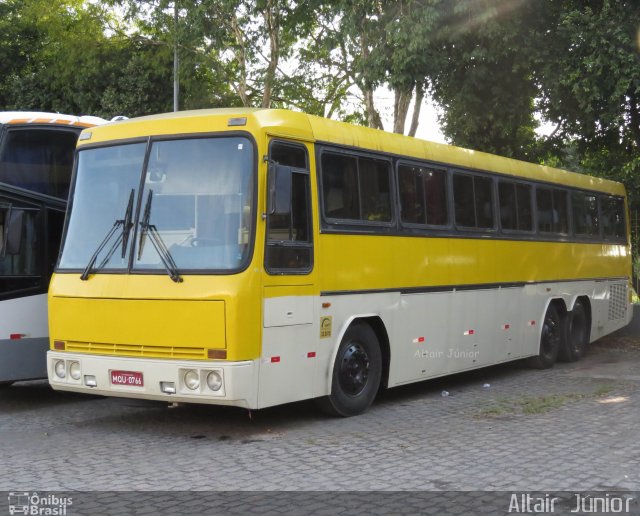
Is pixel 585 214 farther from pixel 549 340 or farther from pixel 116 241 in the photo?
pixel 116 241

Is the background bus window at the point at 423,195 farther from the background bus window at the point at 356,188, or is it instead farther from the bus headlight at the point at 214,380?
the bus headlight at the point at 214,380

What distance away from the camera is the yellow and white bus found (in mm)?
8383

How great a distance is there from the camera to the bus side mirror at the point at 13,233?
10.1 meters

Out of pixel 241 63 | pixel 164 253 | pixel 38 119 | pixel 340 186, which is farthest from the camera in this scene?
pixel 241 63

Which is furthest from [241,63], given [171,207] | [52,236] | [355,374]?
[171,207]

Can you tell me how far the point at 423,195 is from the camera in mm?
11320

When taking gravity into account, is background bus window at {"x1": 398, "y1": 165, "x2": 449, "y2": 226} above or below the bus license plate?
above

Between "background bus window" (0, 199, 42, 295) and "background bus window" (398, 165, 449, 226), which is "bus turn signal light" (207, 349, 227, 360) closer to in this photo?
"background bus window" (0, 199, 42, 295)

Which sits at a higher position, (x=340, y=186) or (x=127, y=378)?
(x=340, y=186)

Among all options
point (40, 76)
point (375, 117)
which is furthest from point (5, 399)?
point (40, 76)

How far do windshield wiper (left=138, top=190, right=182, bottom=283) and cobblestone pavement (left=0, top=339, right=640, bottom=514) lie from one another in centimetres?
160

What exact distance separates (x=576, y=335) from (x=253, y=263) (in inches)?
370

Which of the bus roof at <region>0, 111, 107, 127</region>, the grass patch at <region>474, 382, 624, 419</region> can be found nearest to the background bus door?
the grass patch at <region>474, 382, 624, 419</region>

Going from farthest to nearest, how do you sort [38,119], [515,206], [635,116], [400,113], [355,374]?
[400,113] < [635,116] < [515,206] < [38,119] < [355,374]
